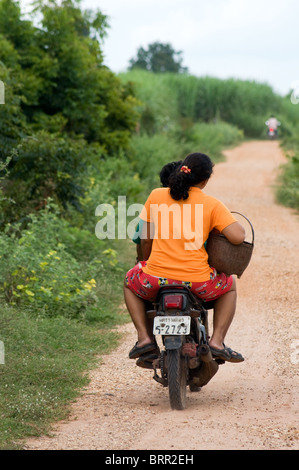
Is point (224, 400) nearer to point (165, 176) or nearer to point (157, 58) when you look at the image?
point (165, 176)

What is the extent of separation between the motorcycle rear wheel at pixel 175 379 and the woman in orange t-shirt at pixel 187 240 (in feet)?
1.20

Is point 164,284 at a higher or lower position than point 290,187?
higher

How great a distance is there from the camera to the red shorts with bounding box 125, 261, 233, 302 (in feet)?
18.0

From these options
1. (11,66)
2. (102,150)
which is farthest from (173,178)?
(102,150)

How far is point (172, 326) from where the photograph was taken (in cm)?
529

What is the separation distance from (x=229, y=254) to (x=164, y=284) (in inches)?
20.3

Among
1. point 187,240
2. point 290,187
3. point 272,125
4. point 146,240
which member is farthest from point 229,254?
point 272,125

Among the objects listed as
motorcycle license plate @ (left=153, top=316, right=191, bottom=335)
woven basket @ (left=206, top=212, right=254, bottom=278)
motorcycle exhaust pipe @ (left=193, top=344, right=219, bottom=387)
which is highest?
woven basket @ (left=206, top=212, right=254, bottom=278)

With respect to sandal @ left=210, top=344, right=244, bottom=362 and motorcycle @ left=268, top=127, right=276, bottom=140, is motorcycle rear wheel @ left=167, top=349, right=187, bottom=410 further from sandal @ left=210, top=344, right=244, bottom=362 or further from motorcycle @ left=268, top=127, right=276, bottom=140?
motorcycle @ left=268, top=127, right=276, bottom=140

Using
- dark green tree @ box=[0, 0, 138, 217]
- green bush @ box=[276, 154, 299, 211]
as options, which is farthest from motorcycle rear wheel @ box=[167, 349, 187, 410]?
green bush @ box=[276, 154, 299, 211]

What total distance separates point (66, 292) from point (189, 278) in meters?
3.38

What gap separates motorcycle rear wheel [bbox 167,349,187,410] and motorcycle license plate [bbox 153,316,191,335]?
0.46 ft
